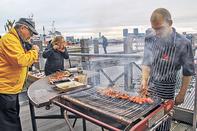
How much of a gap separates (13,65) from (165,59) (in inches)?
66.4

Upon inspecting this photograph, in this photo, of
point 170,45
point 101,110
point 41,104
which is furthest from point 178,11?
point 41,104

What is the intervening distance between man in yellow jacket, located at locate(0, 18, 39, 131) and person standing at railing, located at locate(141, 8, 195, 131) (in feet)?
4.44

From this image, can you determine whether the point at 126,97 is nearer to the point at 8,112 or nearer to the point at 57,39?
the point at 8,112

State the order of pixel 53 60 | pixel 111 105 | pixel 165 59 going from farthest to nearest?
pixel 53 60 → pixel 165 59 → pixel 111 105

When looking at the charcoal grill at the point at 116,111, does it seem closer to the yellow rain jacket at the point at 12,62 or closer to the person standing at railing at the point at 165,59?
the person standing at railing at the point at 165,59

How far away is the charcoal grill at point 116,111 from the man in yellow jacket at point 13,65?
734 millimetres

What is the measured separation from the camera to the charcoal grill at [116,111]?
1.20 meters

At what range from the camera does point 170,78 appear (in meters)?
1.84

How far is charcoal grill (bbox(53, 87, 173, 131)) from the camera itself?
1.20m

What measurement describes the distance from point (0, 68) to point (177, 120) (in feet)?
8.52

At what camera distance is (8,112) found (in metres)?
2.28

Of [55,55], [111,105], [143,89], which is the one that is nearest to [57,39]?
[55,55]

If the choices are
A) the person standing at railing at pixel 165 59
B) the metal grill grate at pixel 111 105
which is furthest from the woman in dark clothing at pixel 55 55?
the person standing at railing at pixel 165 59

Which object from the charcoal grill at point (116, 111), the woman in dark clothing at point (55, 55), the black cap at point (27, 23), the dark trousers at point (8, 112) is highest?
the black cap at point (27, 23)
